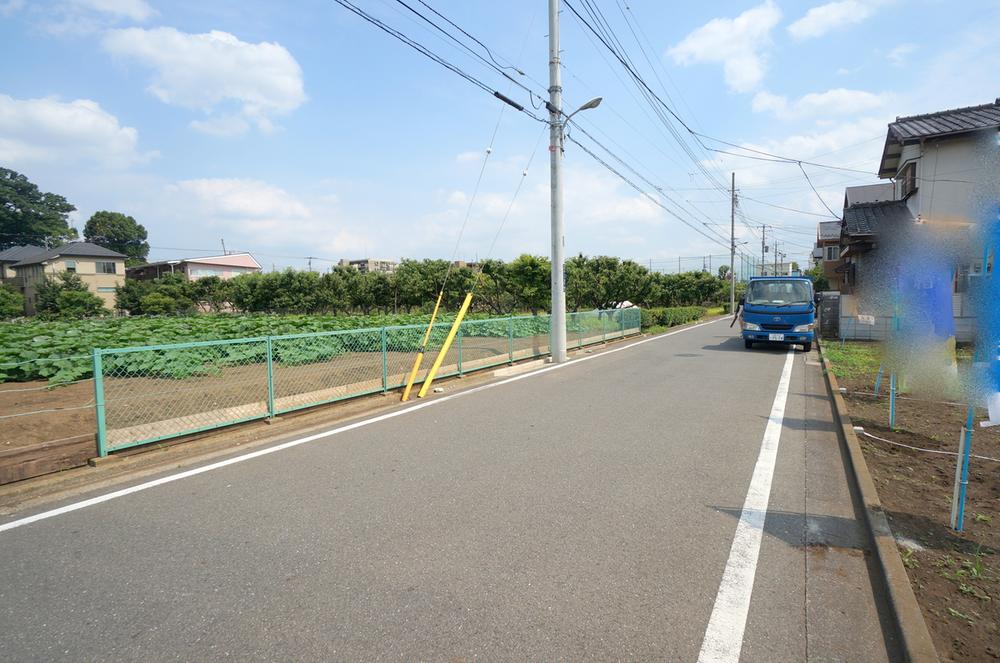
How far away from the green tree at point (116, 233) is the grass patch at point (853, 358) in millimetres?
95831

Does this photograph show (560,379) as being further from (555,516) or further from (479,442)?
(555,516)

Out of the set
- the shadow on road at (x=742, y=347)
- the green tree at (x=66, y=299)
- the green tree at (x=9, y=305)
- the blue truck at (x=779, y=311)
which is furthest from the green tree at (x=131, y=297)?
the blue truck at (x=779, y=311)

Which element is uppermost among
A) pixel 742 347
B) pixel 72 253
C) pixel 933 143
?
pixel 933 143

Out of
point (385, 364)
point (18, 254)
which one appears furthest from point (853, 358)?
point (18, 254)

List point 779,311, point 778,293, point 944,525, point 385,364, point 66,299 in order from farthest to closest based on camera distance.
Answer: point 66,299 → point 778,293 → point 779,311 → point 385,364 → point 944,525

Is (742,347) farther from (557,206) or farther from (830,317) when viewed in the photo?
(557,206)

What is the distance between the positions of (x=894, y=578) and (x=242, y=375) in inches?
285

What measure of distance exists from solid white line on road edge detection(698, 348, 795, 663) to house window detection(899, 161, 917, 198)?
60.9 feet

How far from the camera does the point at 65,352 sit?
38.4 ft

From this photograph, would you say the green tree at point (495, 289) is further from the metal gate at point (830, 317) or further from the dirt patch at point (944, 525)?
the dirt patch at point (944, 525)

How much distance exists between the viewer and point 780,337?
46.8 ft

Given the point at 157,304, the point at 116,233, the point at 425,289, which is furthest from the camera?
the point at 116,233

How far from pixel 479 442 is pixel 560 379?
15.0 feet

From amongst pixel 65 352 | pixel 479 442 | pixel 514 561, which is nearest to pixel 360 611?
pixel 514 561
